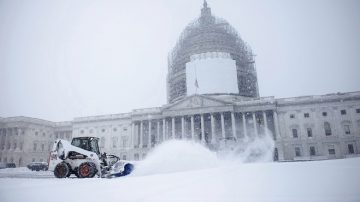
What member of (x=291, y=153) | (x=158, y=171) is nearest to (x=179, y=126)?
(x=291, y=153)

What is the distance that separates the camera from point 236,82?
65188 millimetres

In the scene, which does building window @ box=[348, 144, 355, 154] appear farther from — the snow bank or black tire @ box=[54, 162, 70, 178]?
black tire @ box=[54, 162, 70, 178]

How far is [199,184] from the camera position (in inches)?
289

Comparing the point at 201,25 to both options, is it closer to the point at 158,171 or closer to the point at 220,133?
the point at 220,133

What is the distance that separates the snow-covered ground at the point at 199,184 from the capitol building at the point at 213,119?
3421 cm

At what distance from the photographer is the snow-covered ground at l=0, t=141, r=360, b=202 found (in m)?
5.07

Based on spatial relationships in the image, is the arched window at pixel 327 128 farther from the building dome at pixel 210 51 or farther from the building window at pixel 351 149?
the building dome at pixel 210 51

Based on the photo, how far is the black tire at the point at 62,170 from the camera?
1342 centimetres

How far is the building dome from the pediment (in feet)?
34.0

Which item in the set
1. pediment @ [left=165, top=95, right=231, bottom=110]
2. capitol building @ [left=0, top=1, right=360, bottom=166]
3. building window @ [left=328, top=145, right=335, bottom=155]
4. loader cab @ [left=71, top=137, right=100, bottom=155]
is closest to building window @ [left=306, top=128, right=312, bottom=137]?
capitol building @ [left=0, top=1, right=360, bottom=166]

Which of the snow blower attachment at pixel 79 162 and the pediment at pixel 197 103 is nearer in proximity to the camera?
the snow blower attachment at pixel 79 162

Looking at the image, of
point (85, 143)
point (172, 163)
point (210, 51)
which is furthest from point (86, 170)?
point (210, 51)

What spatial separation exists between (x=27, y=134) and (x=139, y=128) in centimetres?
3104

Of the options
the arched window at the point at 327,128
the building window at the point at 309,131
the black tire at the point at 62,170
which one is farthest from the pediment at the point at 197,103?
the black tire at the point at 62,170
